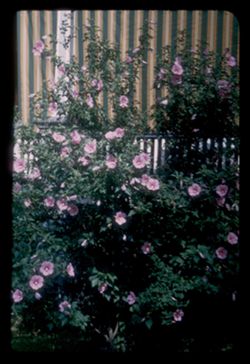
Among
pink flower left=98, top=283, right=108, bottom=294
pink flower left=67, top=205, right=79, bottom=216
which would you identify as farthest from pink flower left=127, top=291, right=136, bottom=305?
pink flower left=67, top=205, right=79, bottom=216

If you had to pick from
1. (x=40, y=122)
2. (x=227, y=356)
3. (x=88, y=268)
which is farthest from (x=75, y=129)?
(x=227, y=356)

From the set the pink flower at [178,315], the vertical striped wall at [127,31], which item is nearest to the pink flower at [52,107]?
the pink flower at [178,315]

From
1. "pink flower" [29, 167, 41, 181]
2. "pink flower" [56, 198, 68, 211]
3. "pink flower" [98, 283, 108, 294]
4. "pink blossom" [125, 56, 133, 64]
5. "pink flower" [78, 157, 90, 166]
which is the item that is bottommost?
"pink flower" [98, 283, 108, 294]

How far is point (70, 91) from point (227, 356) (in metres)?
1.92

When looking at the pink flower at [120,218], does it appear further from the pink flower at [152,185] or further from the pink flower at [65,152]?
the pink flower at [65,152]

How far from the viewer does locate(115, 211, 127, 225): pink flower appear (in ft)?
8.67

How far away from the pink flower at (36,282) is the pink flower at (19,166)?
68cm

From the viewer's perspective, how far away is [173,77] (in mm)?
2832

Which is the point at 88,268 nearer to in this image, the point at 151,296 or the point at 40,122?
the point at 151,296

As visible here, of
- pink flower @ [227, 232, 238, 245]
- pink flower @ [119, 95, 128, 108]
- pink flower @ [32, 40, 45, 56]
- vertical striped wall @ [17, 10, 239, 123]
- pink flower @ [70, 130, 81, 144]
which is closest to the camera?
pink flower @ [227, 232, 238, 245]

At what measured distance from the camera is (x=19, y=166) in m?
2.75

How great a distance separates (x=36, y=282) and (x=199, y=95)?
1.59 metres

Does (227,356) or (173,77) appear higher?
(173,77)

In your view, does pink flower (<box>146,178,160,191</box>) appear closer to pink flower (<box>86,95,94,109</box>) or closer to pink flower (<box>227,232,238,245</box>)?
pink flower (<box>227,232,238,245</box>)
